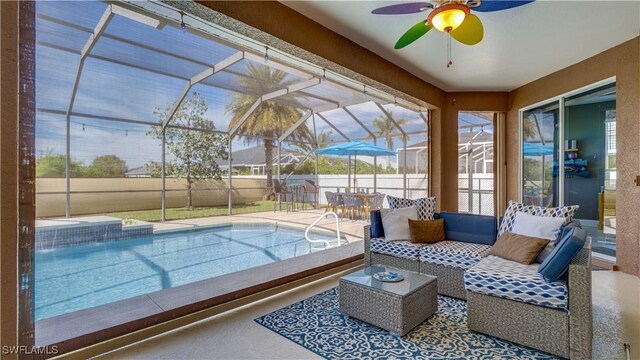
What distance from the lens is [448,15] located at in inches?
89.6

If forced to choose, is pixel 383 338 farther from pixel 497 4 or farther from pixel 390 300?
pixel 497 4

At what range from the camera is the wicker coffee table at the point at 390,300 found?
2.31 m

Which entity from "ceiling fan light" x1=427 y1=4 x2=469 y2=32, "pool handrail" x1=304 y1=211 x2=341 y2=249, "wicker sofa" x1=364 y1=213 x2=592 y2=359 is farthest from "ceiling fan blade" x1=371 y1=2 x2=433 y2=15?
"pool handrail" x1=304 y1=211 x2=341 y2=249

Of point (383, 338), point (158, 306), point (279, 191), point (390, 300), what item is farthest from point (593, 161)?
point (158, 306)

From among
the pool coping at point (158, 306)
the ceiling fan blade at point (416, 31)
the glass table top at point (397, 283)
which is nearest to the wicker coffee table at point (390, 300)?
the glass table top at point (397, 283)

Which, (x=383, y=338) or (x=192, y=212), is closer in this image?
(x=383, y=338)

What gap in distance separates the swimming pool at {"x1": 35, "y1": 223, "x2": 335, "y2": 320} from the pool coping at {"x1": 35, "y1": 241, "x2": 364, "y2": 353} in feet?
0.34

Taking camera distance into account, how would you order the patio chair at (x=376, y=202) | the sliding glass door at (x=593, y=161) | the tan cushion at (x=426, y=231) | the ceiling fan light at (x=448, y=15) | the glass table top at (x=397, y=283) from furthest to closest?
the patio chair at (x=376, y=202), the sliding glass door at (x=593, y=161), the tan cushion at (x=426, y=231), the glass table top at (x=397, y=283), the ceiling fan light at (x=448, y=15)

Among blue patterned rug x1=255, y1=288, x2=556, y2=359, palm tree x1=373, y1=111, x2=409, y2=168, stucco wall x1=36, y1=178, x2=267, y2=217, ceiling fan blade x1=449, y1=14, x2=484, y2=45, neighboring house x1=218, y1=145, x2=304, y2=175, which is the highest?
ceiling fan blade x1=449, y1=14, x2=484, y2=45

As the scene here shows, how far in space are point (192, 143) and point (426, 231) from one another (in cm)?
274

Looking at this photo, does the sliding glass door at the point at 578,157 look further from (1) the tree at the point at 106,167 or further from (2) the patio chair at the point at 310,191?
(1) the tree at the point at 106,167

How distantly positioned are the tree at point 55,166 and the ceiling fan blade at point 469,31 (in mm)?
3276

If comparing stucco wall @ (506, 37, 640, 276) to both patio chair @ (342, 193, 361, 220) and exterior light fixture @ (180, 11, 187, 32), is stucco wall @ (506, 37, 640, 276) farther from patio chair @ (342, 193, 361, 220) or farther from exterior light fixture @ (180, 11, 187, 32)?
A: exterior light fixture @ (180, 11, 187, 32)

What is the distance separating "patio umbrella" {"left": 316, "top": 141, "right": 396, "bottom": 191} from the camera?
5.82m
